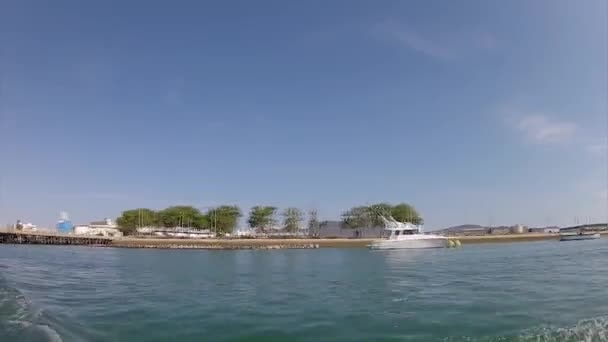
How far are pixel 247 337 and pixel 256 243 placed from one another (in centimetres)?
9032

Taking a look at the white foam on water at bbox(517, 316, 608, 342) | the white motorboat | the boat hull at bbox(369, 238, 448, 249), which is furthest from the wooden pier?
the white foam on water at bbox(517, 316, 608, 342)

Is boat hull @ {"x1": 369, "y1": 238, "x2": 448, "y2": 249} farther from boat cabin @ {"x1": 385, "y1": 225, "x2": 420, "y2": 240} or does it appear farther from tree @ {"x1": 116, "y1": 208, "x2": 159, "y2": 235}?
tree @ {"x1": 116, "y1": 208, "x2": 159, "y2": 235}

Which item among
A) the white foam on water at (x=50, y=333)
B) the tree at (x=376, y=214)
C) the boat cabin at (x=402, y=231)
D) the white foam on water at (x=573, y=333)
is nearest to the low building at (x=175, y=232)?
the tree at (x=376, y=214)

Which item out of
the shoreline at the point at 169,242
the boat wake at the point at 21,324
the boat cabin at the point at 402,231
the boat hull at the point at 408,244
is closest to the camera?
the boat wake at the point at 21,324

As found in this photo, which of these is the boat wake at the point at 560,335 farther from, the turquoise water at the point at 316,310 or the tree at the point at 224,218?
the tree at the point at 224,218

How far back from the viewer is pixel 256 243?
331 feet

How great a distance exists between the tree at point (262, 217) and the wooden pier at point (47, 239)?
48727mm

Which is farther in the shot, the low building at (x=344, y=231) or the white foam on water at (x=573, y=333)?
the low building at (x=344, y=231)

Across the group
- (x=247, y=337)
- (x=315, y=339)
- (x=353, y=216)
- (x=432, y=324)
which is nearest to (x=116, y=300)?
(x=247, y=337)

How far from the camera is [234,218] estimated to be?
5748 inches

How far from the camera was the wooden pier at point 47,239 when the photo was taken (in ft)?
349

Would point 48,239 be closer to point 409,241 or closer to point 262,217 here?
point 262,217

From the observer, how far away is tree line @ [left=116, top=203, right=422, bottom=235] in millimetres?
139500

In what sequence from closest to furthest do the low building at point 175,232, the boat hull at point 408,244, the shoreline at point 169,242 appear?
the boat hull at point 408,244 < the shoreline at point 169,242 < the low building at point 175,232
